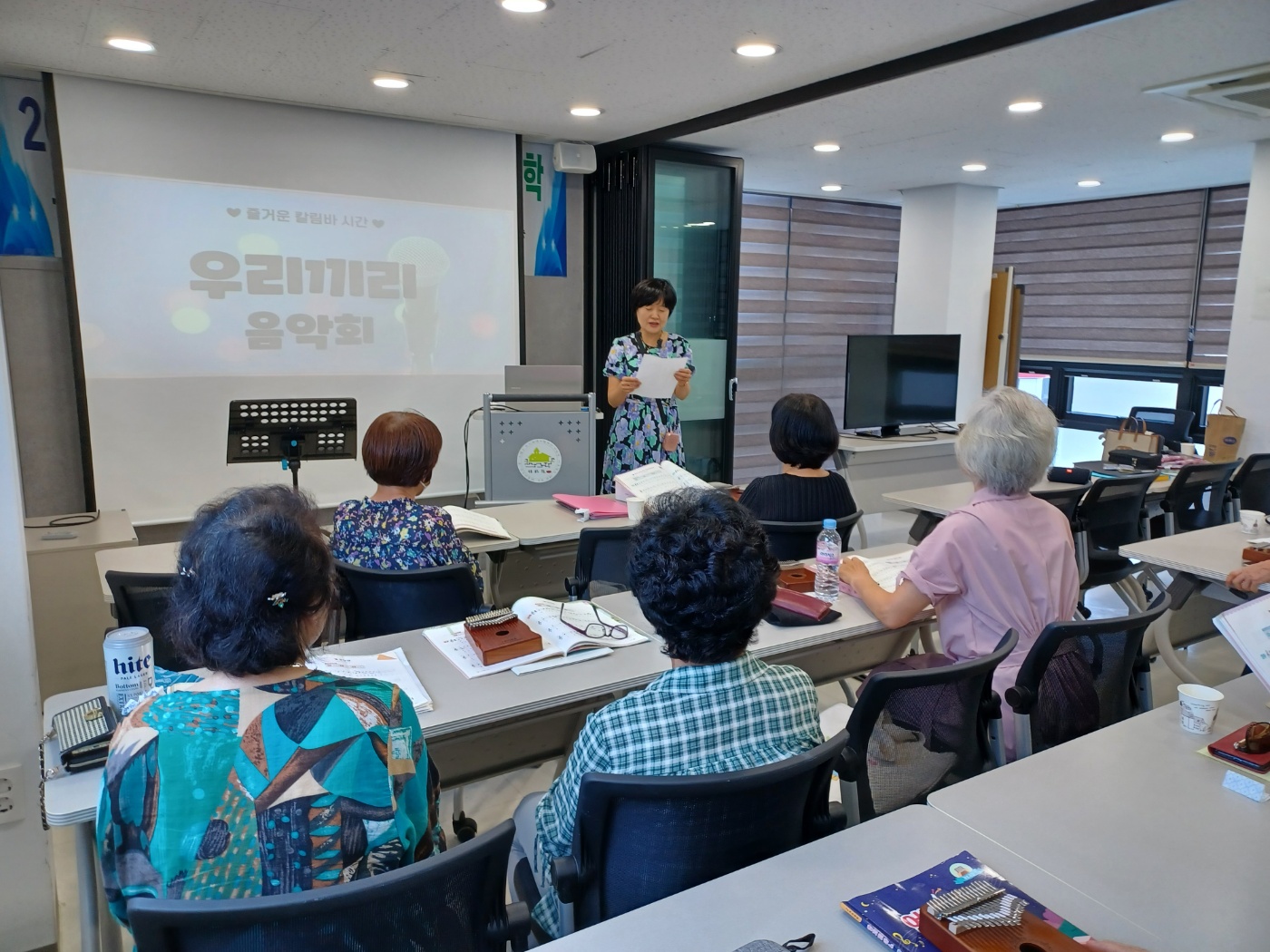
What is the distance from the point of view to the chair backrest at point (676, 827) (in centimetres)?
114

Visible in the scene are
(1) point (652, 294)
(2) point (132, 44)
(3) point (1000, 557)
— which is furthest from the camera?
(1) point (652, 294)

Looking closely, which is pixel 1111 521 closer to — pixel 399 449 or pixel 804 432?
pixel 804 432

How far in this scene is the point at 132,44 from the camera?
3.40 m

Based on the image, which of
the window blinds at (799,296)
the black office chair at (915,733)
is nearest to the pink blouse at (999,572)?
the black office chair at (915,733)

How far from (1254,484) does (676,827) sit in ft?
14.2

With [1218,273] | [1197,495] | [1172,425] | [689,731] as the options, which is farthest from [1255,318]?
[689,731]

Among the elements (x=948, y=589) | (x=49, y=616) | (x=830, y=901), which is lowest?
(x=49, y=616)

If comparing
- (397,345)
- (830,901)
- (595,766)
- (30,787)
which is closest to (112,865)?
(595,766)

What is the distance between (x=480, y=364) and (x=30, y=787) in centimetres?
362

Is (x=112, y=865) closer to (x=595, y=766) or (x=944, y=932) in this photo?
(x=595, y=766)

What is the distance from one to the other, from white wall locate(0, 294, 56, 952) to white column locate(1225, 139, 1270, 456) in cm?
574

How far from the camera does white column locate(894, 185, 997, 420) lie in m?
6.49

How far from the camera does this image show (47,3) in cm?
294

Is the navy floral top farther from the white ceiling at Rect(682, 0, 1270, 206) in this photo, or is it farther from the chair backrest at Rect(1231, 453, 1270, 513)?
the chair backrest at Rect(1231, 453, 1270, 513)
